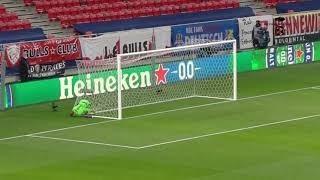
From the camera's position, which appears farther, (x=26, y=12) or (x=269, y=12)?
(x=269, y=12)

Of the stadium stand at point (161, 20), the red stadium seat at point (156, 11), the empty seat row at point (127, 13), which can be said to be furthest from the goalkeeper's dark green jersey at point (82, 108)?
the red stadium seat at point (156, 11)

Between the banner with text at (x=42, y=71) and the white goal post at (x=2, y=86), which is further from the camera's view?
the banner with text at (x=42, y=71)

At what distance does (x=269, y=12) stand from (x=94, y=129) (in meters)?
25.1

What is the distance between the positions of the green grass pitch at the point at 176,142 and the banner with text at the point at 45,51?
10.7 ft

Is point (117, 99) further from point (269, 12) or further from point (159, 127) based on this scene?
point (269, 12)

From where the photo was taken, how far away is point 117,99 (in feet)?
100

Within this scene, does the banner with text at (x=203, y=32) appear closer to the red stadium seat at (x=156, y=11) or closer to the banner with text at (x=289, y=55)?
the banner with text at (x=289, y=55)

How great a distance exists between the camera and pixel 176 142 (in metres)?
24.8

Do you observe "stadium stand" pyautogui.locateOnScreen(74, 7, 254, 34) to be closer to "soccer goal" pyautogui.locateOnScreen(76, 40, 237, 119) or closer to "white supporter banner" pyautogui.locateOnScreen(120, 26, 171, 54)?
"white supporter banner" pyautogui.locateOnScreen(120, 26, 171, 54)

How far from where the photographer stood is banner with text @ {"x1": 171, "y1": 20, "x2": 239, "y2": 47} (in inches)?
1607

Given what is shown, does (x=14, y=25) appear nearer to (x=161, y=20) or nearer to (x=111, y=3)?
(x=111, y=3)

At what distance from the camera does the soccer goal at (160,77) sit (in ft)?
101

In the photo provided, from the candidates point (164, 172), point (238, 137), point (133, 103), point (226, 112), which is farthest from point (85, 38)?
point (164, 172)

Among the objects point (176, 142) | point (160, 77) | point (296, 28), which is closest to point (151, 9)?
point (296, 28)
